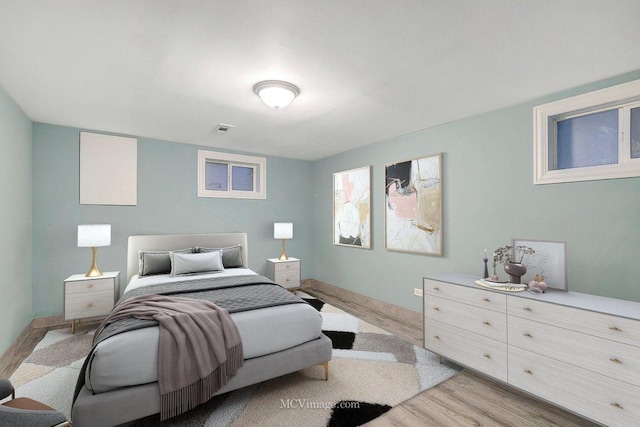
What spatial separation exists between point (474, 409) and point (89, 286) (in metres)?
4.15

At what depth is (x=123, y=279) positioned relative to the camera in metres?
4.11

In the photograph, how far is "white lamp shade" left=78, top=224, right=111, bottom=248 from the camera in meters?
3.49

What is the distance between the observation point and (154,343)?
1.95 meters

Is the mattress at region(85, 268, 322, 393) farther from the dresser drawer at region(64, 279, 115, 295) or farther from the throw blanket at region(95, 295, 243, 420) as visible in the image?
the dresser drawer at region(64, 279, 115, 295)

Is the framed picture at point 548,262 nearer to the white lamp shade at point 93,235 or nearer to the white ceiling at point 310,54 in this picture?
the white ceiling at point 310,54

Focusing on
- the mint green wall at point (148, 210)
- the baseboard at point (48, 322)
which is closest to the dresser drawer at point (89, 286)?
the mint green wall at point (148, 210)

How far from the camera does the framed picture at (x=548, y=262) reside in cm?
242

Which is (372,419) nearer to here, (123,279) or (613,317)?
(613,317)

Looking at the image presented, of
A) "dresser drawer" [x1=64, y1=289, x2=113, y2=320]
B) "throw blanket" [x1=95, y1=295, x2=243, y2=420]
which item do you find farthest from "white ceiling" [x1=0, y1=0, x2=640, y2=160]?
"dresser drawer" [x1=64, y1=289, x2=113, y2=320]

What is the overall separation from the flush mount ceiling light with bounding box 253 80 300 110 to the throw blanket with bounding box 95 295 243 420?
1.87 metres

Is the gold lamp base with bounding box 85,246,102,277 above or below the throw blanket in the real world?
above

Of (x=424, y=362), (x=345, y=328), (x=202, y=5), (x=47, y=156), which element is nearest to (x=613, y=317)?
(x=424, y=362)

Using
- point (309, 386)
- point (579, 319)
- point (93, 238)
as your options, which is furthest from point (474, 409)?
point (93, 238)

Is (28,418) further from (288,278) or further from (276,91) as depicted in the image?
(288,278)
